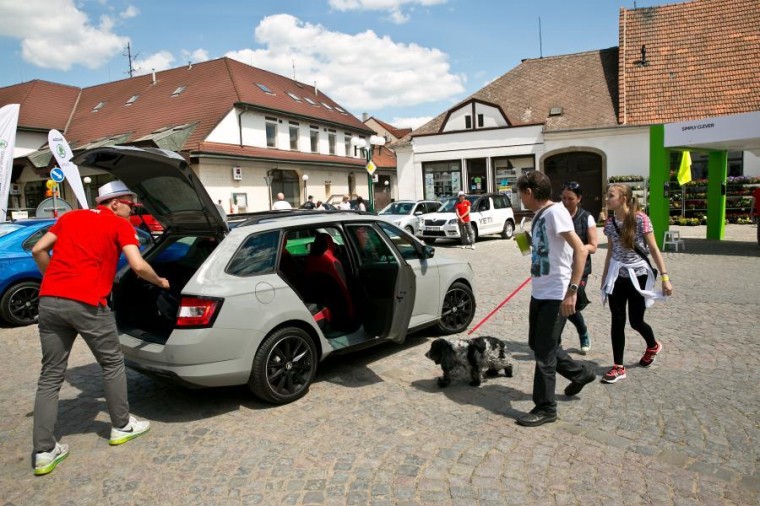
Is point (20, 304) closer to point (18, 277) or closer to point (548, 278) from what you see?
point (18, 277)

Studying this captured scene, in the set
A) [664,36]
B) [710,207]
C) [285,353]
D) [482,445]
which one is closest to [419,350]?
[285,353]

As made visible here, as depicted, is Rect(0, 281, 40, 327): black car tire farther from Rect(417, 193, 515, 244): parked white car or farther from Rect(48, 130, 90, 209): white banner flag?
Rect(417, 193, 515, 244): parked white car

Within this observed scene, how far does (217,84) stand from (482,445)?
106 feet

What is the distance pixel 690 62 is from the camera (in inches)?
1043

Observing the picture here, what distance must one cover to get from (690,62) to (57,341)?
29978mm

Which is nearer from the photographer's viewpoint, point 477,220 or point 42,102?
point 477,220

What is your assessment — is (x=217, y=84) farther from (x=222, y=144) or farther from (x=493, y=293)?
(x=493, y=293)

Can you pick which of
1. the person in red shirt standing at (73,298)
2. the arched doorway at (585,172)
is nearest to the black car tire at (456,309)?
the person in red shirt standing at (73,298)

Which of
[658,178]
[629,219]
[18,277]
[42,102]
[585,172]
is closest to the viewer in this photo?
[629,219]

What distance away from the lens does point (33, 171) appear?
3406 centimetres

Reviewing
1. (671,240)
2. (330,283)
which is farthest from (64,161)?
(671,240)

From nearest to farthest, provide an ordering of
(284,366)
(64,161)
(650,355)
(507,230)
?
(284,366)
(650,355)
(64,161)
(507,230)

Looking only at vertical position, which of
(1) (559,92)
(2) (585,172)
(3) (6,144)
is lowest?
(2) (585,172)

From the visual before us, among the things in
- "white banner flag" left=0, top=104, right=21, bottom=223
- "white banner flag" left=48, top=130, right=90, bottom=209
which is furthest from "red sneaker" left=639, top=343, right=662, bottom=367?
"white banner flag" left=0, top=104, right=21, bottom=223
